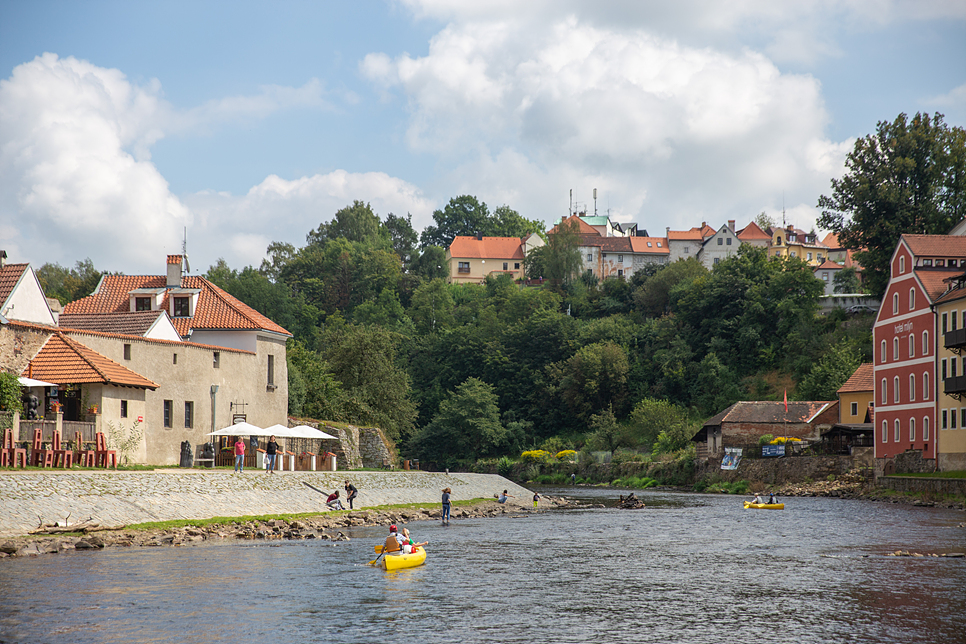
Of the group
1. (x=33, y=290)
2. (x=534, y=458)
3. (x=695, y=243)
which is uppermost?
(x=695, y=243)

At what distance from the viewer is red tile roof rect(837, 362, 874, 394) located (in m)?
75.1

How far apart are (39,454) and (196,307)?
2139cm

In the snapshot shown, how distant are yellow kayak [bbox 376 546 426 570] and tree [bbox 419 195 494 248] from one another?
148 metres

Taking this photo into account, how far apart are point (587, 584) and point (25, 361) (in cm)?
2573

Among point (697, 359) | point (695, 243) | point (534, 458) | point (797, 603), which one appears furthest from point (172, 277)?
point (695, 243)

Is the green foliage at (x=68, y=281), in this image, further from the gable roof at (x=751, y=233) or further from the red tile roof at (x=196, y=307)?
the gable roof at (x=751, y=233)

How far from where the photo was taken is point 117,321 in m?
48.6

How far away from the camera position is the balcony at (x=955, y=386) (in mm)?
54559

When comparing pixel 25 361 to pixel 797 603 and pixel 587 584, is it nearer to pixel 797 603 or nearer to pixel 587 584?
pixel 587 584

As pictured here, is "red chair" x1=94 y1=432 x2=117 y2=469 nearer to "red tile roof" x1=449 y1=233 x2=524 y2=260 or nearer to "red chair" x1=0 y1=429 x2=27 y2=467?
"red chair" x1=0 y1=429 x2=27 y2=467

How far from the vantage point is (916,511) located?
1901 inches

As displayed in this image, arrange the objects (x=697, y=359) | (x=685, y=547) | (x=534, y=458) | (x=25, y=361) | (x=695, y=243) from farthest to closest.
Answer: (x=695, y=243) → (x=697, y=359) → (x=534, y=458) → (x=25, y=361) → (x=685, y=547)

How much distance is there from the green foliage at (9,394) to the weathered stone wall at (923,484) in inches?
1818

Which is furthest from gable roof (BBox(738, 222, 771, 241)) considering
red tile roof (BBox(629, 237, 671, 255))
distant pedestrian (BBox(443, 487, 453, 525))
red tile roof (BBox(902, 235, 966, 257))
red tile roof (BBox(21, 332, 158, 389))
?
red tile roof (BBox(21, 332, 158, 389))
